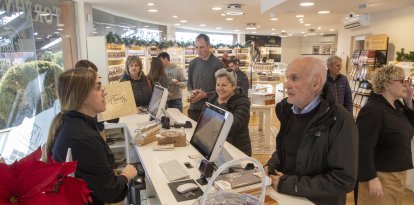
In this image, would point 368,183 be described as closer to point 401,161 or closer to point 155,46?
point 401,161

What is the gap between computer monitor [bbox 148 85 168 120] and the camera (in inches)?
122

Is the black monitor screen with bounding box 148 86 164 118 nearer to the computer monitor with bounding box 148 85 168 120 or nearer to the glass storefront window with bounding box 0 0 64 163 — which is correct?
the computer monitor with bounding box 148 85 168 120

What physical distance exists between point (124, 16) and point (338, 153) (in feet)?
29.6

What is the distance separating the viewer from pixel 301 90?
1.64m

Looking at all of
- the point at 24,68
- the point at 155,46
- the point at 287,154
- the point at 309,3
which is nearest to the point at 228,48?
the point at 155,46

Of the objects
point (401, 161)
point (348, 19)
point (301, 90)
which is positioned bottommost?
point (401, 161)

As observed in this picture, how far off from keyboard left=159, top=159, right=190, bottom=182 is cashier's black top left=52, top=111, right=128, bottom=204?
383 millimetres

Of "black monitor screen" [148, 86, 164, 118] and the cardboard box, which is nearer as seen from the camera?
"black monitor screen" [148, 86, 164, 118]

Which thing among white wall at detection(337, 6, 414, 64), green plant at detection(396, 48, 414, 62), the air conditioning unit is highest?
the air conditioning unit

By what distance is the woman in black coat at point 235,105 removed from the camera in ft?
8.48

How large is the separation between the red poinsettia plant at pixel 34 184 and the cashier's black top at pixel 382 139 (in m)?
2.04

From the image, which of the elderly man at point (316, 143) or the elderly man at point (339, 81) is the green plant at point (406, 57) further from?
the elderly man at point (316, 143)

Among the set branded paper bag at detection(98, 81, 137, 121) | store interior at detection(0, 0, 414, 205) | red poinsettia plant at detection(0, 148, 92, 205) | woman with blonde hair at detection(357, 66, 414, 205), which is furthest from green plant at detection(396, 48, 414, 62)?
→ red poinsettia plant at detection(0, 148, 92, 205)

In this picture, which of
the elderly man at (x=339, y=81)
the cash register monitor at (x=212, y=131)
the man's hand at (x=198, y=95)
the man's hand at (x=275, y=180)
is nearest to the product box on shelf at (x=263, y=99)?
the elderly man at (x=339, y=81)
